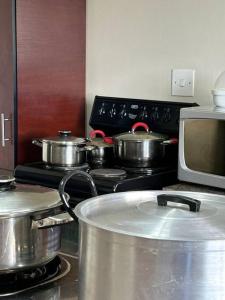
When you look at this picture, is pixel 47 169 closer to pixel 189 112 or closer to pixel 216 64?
pixel 189 112

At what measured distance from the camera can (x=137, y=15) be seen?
1.88 meters

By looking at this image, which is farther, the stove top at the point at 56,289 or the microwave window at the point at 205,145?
the microwave window at the point at 205,145

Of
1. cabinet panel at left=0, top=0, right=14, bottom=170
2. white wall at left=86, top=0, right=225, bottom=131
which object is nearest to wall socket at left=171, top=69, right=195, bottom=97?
white wall at left=86, top=0, right=225, bottom=131

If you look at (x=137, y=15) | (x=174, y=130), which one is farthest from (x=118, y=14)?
(x=174, y=130)

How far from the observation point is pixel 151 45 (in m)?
1.85

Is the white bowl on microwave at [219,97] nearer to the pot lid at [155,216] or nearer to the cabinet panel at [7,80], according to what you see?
the pot lid at [155,216]

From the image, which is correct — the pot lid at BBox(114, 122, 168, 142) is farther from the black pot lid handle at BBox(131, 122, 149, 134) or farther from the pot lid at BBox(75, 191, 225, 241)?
the pot lid at BBox(75, 191, 225, 241)

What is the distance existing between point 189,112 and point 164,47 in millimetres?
457

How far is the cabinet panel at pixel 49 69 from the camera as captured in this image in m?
1.88

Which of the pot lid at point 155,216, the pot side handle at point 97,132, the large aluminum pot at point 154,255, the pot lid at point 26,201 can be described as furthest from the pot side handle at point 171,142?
Result: the large aluminum pot at point 154,255

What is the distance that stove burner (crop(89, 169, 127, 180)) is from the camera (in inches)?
57.7

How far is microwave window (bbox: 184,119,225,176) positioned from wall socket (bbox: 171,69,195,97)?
1.01 feet

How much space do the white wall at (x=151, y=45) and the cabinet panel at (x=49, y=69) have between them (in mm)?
55

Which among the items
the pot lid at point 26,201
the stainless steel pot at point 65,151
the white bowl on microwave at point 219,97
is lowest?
the pot lid at point 26,201
